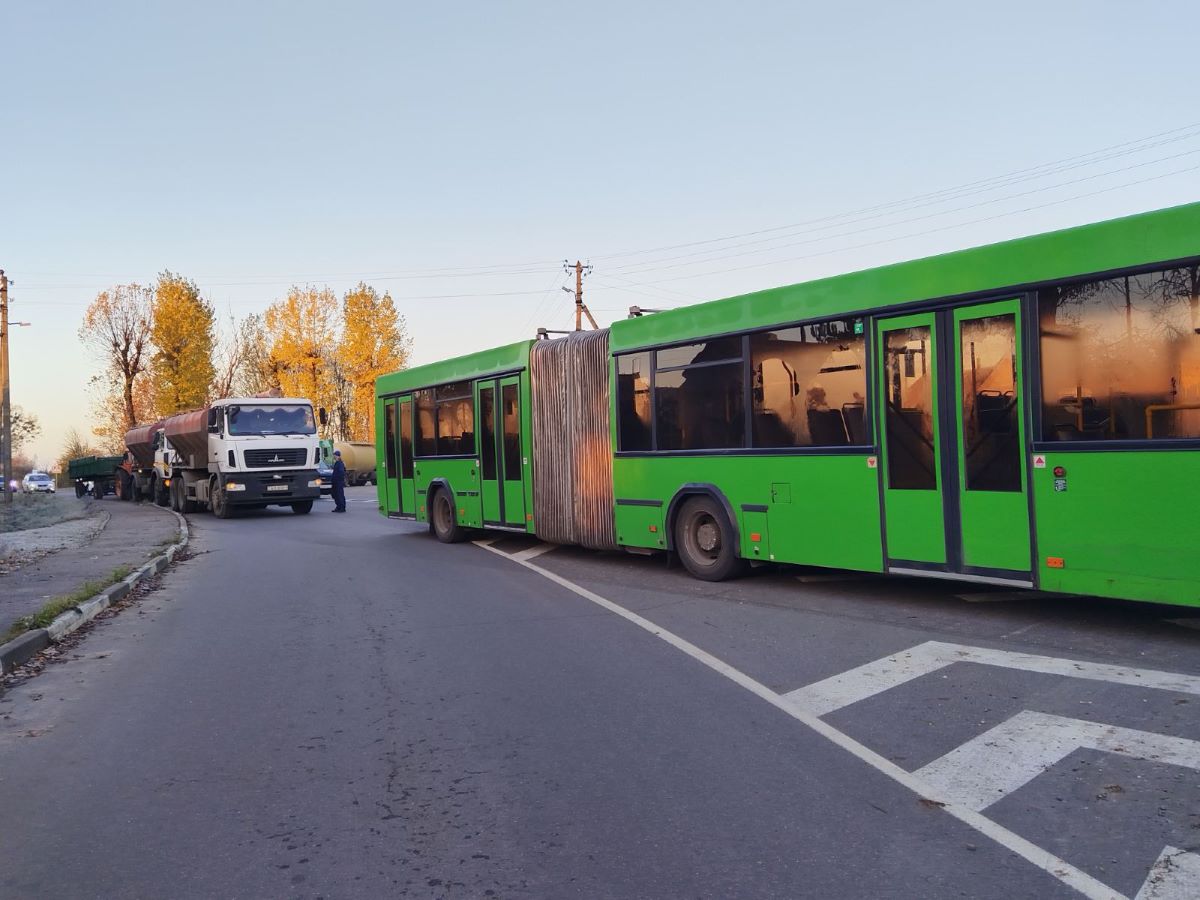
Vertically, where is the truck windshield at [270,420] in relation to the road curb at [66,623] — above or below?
above

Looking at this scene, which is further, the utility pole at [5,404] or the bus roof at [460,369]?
the utility pole at [5,404]

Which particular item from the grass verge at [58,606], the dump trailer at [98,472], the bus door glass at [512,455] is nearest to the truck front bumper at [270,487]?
the bus door glass at [512,455]

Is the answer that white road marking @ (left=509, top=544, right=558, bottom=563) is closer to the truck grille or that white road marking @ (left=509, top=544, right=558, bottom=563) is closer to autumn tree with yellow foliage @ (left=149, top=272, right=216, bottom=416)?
the truck grille

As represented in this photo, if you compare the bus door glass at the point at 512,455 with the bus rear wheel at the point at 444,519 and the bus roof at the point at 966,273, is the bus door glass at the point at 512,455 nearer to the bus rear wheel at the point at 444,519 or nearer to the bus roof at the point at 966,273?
the bus rear wheel at the point at 444,519

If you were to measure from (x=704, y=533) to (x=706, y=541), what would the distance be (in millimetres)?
97

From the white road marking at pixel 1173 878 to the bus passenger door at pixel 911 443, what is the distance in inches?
191

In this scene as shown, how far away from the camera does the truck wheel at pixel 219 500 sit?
2623 cm

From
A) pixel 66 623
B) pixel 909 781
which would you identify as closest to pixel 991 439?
pixel 909 781

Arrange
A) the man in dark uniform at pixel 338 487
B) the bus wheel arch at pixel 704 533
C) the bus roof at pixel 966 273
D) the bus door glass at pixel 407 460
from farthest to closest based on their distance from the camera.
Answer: the man in dark uniform at pixel 338 487 → the bus door glass at pixel 407 460 → the bus wheel arch at pixel 704 533 → the bus roof at pixel 966 273

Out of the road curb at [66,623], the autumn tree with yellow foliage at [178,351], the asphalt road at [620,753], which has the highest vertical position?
the autumn tree with yellow foliage at [178,351]

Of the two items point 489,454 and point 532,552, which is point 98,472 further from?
point 532,552

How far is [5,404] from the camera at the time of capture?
39.0 meters

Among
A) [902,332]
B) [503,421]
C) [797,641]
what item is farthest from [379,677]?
[503,421]

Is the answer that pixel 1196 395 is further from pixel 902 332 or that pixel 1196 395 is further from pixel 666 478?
pixel 666 478
